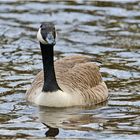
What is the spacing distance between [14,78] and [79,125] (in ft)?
12.5

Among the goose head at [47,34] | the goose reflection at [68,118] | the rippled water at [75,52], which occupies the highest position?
the goose head at [47,34]

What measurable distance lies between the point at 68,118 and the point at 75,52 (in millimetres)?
5343

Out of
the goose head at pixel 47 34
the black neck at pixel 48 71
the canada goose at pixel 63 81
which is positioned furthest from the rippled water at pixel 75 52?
the goose head at pixel 47 34

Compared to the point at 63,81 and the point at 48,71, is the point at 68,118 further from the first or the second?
the point at 63,81

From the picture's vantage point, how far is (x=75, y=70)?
16.8 m

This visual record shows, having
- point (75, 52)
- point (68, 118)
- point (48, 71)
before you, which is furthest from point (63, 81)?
point (75, 52)

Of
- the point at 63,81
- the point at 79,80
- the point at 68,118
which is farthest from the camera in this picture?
the point at 79,80

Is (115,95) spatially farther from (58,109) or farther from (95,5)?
(95,5)

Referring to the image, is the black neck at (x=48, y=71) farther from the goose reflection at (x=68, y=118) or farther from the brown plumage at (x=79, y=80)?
the goose reflection at (x=68, y=118)

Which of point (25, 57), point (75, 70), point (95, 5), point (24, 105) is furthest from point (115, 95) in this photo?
point (95, 5)

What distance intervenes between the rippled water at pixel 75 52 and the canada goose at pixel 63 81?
23 cm

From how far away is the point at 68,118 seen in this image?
→ 49.2ft

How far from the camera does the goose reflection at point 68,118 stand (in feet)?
46.2

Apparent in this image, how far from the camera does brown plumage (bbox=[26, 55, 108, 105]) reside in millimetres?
16359
